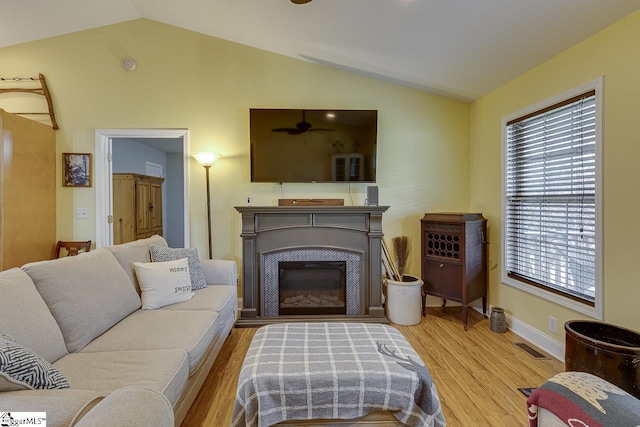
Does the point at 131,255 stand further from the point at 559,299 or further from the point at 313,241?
the point at 559,299

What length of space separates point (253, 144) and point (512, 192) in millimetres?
2713

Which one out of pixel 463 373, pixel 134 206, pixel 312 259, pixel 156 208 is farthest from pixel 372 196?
pixel 156 208

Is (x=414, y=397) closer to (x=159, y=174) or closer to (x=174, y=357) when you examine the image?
(x=174, y=357)

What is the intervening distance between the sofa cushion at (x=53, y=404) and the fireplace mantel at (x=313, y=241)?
2.20 meters

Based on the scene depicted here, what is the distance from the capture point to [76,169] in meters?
3.31

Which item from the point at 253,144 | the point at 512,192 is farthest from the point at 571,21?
the point at 253,144

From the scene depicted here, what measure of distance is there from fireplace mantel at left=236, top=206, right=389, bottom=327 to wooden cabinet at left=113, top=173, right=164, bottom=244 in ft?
8.47

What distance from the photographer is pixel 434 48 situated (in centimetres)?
258

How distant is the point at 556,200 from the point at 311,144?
2.29m

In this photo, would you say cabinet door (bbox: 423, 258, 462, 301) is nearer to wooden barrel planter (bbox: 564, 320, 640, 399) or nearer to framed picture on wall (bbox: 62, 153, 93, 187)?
wooden barrel planter (bbox: 564, 320, 640, 399)

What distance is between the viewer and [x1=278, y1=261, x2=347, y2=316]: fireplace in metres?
3.15

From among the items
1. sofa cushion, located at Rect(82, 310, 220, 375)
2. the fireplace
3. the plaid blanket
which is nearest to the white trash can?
the fireplace

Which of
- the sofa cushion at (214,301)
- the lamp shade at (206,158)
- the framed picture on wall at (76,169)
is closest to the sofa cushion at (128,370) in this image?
the sofa cushion at (214,301)

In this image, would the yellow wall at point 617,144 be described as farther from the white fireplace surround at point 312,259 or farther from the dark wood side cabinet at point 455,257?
the white fireplace surround at point 312,259
